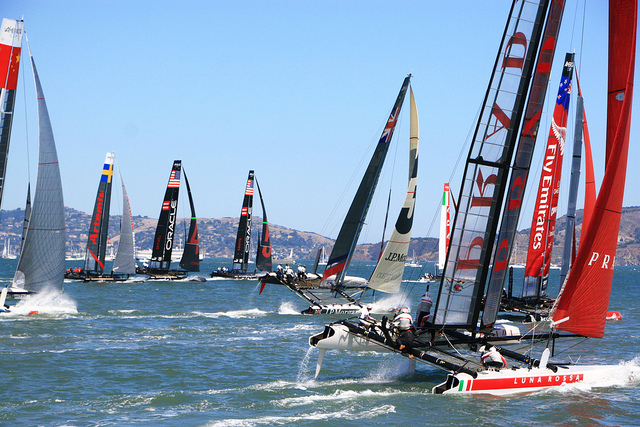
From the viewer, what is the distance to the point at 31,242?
24.3 meters

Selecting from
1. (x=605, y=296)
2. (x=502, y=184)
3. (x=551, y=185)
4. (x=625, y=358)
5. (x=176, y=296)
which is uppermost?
(x=551, y=185)

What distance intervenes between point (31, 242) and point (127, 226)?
24.1m

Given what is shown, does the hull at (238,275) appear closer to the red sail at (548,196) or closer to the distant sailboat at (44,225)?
the distant sailboat at (44,225)

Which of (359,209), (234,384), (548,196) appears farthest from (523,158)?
(359,209)

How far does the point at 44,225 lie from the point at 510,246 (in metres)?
16.9

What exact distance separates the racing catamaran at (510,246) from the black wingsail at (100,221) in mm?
37280

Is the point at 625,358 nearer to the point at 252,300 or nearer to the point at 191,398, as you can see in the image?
the point at 191,398

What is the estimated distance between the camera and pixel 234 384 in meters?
14.3

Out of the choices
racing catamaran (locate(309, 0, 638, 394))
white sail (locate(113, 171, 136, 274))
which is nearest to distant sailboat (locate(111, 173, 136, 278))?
white sail (locate(113, 171, 136, 274))

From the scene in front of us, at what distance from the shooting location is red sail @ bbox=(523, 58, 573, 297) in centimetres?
2508

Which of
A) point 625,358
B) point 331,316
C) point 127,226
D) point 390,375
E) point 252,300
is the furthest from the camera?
point 127,226

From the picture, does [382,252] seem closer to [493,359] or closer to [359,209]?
[359,209]

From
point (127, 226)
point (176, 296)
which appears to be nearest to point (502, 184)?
point (176, 296)

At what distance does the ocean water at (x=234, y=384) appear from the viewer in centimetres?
1162
